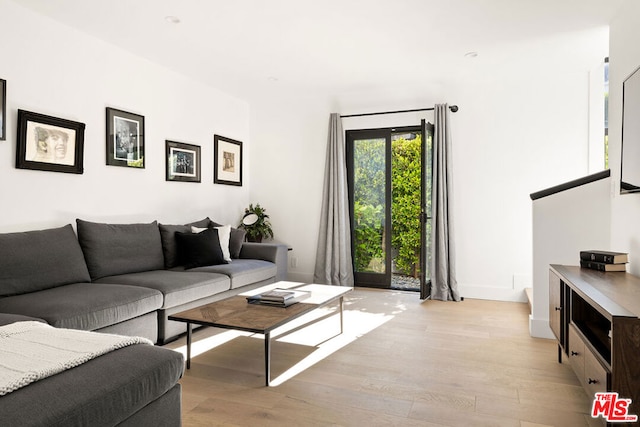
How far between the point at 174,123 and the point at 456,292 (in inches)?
146

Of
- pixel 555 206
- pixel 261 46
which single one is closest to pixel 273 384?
pixel 555 206

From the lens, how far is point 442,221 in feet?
16.2

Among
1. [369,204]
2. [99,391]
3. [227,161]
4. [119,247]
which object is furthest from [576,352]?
[227,161]

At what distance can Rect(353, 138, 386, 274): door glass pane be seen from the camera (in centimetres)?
559

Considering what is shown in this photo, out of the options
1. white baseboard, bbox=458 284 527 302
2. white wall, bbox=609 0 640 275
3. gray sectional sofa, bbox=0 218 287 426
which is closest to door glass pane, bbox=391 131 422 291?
white baseboard, bbox=458 284 527 302

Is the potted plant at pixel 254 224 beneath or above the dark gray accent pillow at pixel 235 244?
above

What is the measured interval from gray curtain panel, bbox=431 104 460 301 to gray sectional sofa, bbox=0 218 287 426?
1794 mm

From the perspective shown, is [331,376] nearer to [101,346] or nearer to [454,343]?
[454,343]

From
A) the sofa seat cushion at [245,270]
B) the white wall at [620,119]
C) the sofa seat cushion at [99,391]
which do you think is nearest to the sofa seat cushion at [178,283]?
the sofa seat cushion at [245,270]

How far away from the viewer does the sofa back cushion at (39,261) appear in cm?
275

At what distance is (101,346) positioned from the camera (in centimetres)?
162

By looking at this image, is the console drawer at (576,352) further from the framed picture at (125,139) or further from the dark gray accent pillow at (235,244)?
the framed picture at (125,139)

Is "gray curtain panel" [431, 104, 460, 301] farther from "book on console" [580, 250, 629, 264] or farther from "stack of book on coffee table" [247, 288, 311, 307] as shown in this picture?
"stack of book on coffee table" [247, 288, 311, 307]

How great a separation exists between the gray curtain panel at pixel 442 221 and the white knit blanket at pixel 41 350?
3829 millimetres
